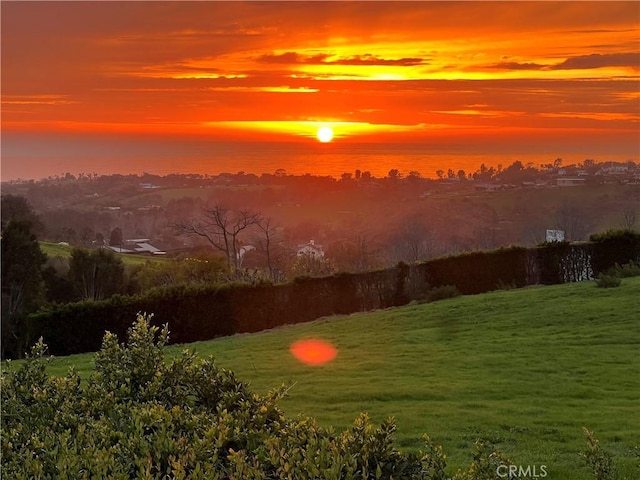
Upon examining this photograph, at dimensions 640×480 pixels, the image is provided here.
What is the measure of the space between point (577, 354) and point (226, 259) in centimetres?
2174

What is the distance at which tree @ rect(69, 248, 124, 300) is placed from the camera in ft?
109

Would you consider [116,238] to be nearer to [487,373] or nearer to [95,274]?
[95,274]

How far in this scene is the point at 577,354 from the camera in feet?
37.7

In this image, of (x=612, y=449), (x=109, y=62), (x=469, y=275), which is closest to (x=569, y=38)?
(x=612, y=449)

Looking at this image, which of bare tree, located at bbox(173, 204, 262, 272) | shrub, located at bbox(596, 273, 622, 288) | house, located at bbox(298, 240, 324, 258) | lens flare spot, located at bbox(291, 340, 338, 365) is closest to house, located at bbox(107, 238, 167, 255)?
bare tree, located at bbox(173, 204, 262, 272)

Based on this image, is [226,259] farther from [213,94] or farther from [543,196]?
[543,196]

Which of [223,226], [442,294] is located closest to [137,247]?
[223,226]

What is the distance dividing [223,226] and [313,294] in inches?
549

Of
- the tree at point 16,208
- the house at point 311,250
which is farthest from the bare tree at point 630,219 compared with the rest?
the tree at point 16,208

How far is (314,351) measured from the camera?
46.2ft

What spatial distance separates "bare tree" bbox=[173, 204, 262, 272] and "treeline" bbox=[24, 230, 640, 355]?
1212cm

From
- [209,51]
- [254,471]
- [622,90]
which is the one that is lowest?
[254,471]

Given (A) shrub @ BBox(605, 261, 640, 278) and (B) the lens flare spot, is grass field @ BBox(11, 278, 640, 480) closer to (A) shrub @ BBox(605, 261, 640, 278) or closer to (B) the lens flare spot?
(B) the lens flare spot

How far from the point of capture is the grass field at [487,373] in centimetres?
714
